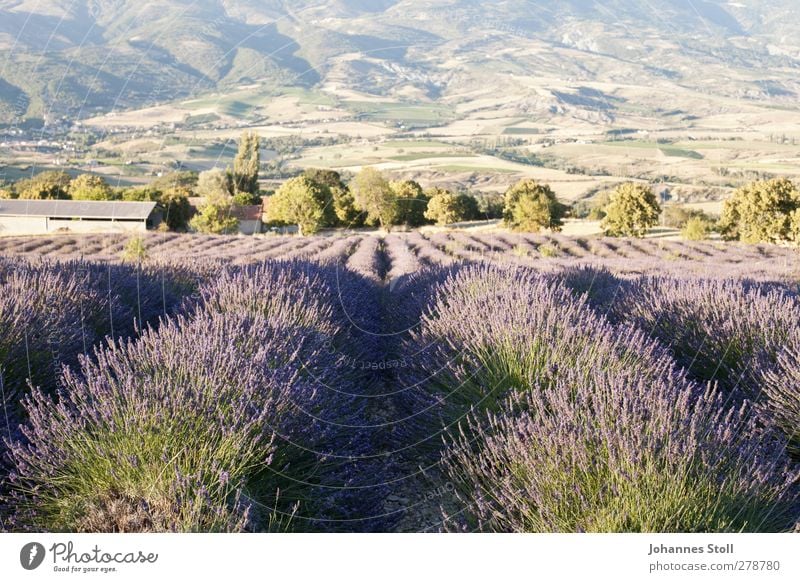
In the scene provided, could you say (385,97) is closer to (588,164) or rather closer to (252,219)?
(588,164)

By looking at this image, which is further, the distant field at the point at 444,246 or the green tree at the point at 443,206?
the green tree at the point at 443,206

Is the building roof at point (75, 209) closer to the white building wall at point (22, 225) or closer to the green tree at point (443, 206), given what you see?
the white building wall at point (22, 225)

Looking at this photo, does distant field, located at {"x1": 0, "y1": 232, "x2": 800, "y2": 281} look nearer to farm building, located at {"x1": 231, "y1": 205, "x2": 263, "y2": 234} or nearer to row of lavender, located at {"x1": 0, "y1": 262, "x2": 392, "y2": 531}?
farm building, located at {"x1": 231, "y1": 205, "x2": 263, "y2": 234}

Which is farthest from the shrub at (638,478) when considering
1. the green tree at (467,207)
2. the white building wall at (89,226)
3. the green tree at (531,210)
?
the green tree at (531,210)

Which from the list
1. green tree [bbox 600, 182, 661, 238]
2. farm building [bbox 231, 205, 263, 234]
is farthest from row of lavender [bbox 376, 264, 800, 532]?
green tree [bbox 600, 182, 661, 238]

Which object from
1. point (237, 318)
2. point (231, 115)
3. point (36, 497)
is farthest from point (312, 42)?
point (36, 497)
